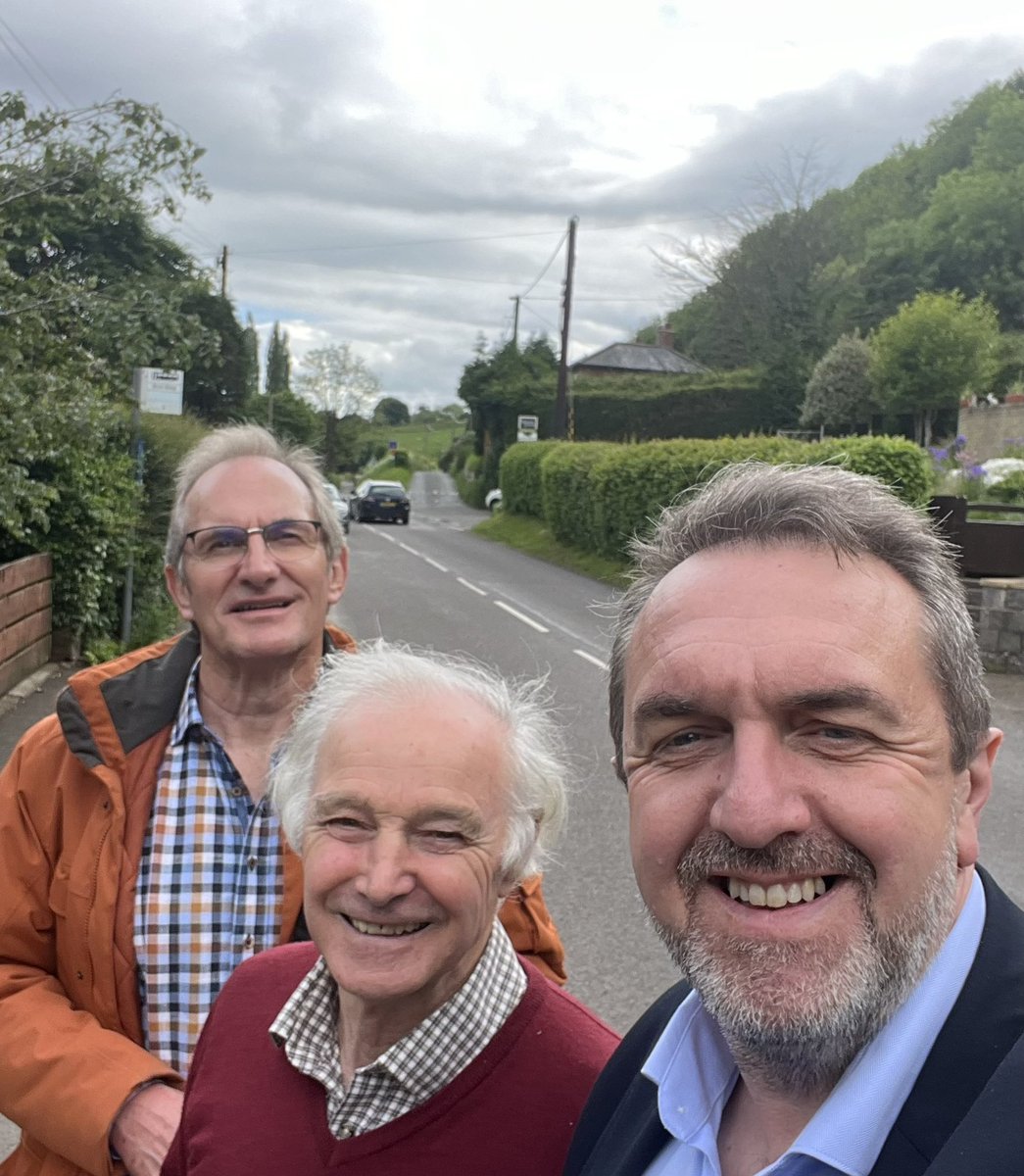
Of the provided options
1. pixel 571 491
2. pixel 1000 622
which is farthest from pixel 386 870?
pixel 571 491

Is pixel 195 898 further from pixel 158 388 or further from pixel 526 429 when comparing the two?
pixel 526 429

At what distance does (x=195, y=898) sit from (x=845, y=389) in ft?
139

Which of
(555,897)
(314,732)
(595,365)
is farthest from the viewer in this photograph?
(595,365)

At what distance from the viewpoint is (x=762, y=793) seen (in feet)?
3.89

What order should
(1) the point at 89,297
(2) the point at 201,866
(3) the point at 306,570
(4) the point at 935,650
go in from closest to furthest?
(4) the point at 935,650
(2) the point at 201,866
(3) the point at 306,570
(1) the point at 89,297

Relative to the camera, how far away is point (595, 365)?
59656 millimetres

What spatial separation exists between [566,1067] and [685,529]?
0.84 m

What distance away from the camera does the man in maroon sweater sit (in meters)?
1.58

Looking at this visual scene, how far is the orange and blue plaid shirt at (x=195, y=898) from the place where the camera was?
2014 mm

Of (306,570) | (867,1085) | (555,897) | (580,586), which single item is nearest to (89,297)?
(555,897)

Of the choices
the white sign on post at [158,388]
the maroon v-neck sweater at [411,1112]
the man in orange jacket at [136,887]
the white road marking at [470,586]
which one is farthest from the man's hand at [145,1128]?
the white road marking at [470,586]

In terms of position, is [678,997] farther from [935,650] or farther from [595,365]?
[595,365]

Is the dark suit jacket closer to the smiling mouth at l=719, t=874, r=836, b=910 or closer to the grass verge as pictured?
the smiling mouth at l=719, t=874, r=836, b=910

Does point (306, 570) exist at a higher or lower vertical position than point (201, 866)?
higher
